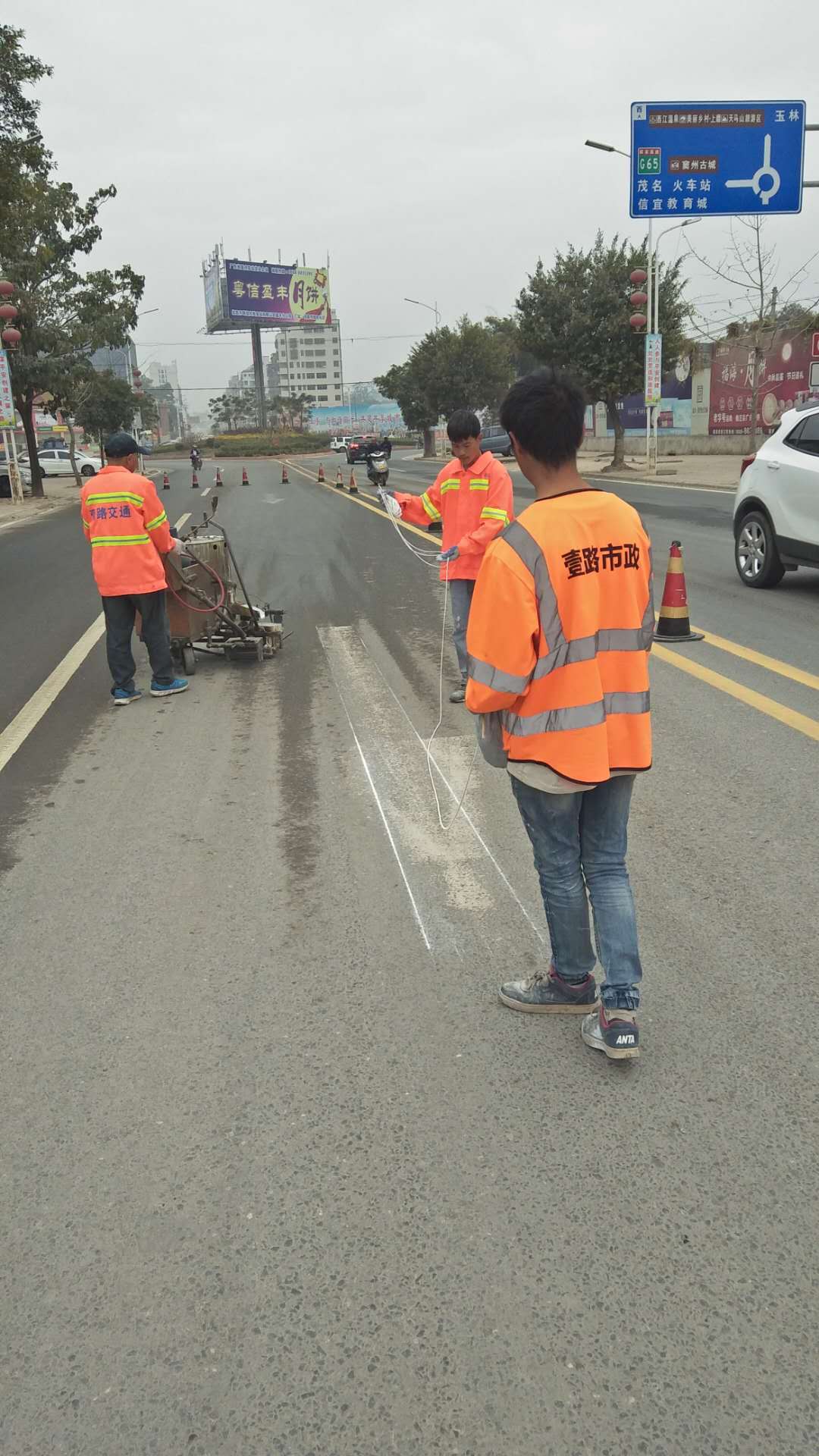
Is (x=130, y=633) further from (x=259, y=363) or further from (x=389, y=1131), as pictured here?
(x=259, y=363)

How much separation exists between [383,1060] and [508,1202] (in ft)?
2.16

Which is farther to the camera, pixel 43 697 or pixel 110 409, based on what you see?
pixel 110 409

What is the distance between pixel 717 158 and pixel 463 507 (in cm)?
1800

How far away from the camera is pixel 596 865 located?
3.05 metres

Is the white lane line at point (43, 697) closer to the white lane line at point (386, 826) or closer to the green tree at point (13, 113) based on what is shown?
the white lane line at point (386, 826)

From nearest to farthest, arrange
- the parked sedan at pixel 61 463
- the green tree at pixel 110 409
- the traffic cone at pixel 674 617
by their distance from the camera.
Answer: the traffic cone at pixel 674 617, the green tree at pixel 110 409, the parked sedan at pixel 61 463

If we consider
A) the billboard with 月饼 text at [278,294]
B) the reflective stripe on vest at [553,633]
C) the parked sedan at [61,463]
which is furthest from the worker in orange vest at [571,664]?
the billboard with 月饼 text at [278,294]

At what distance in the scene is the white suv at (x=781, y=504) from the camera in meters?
9.48

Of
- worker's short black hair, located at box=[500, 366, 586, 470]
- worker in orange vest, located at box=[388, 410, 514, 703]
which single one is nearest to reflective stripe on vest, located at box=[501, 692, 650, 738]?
worker's short black hair, located at box=[500, 366, 586, 470]

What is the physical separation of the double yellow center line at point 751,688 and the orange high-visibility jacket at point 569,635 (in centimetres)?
321

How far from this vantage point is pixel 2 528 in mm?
23188

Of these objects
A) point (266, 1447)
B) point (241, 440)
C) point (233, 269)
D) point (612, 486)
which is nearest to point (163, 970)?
point (266, 1447)

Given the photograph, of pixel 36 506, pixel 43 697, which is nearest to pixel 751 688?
pixel 43 697

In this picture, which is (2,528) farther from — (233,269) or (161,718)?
(233,269)
